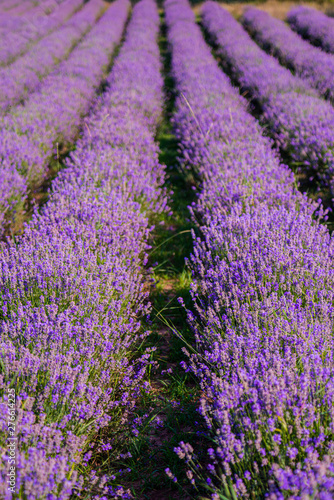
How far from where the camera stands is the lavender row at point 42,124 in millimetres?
3965

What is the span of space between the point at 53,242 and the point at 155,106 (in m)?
4.18

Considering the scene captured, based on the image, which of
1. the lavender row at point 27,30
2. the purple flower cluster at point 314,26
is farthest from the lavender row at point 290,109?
the lavender row at point 27,30

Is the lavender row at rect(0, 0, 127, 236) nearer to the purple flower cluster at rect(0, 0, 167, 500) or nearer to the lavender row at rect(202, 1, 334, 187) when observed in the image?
the purple flower cluster at rect(0, 0, 167, 500)

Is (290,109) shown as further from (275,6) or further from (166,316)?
(275,6)

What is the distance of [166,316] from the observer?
298 cm

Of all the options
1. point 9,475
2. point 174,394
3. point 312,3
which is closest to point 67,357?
point 9,475

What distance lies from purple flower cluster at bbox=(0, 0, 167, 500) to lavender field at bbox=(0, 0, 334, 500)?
1 centimetres

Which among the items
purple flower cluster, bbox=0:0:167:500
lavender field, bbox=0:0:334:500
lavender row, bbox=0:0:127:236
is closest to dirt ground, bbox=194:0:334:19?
lavender row, bbox=0:0:127:236

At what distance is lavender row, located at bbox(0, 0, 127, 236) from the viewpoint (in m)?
3.96

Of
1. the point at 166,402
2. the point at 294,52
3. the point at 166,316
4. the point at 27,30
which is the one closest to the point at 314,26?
the point at 294,52

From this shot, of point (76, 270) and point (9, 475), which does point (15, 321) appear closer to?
point (76, 270)

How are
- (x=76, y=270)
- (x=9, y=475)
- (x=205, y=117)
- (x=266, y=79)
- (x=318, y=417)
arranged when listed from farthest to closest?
(x=266, y=79) → (x=205, y=117) → (x=76, y=270) → (x=318, y=417) → (x=9, y=475)

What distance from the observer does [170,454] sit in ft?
6.39

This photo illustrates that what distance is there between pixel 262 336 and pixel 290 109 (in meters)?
4.54
